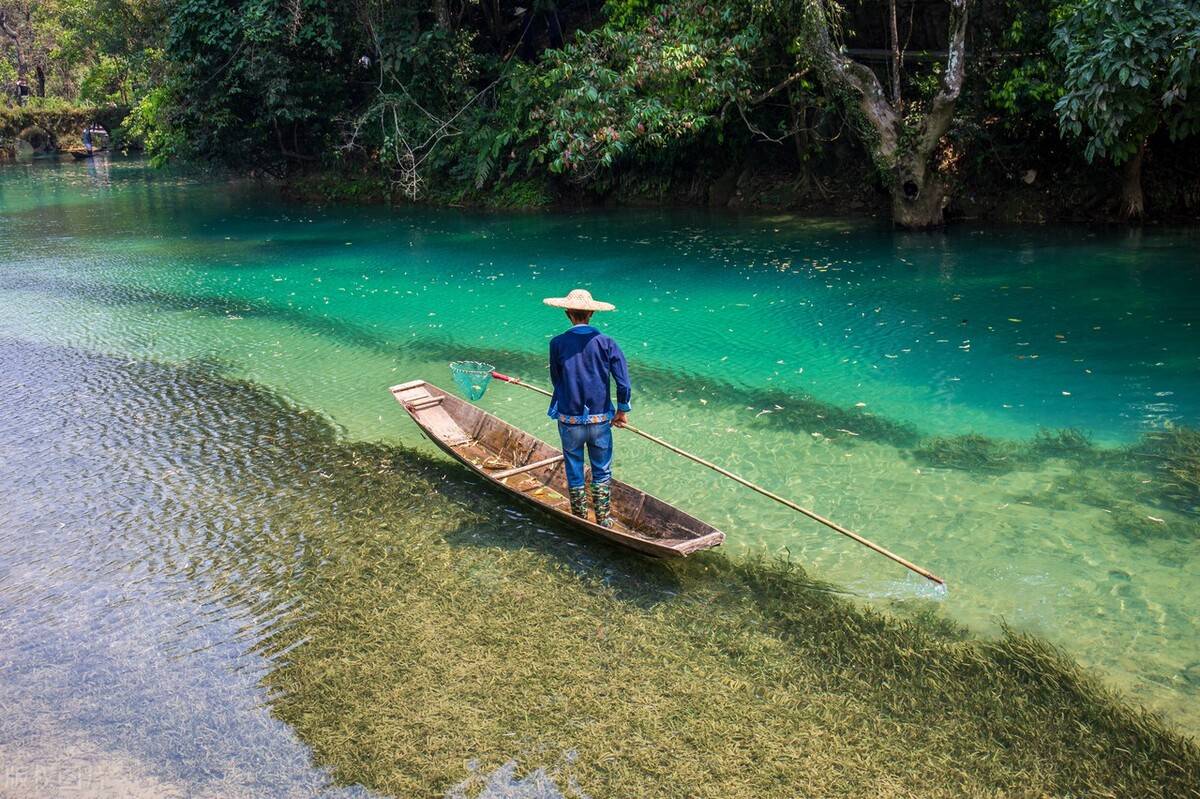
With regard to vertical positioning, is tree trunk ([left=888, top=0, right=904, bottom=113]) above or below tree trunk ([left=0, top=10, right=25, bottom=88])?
below

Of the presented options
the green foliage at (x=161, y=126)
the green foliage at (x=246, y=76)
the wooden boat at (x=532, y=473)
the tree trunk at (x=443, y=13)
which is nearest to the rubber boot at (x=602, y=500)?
the wooden boat at (x=532, y=473)

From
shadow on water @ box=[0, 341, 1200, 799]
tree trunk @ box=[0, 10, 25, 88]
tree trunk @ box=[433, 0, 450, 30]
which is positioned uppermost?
tree trunk @ box=[0, 10, 25, 88]

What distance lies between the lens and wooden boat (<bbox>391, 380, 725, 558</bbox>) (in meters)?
6.46

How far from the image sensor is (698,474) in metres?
8.17

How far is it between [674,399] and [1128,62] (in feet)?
23.6

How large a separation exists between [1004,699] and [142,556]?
19.5 ft

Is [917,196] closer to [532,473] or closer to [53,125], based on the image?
[532,473]

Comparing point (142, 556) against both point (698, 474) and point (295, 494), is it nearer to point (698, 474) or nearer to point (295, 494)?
point (295, 494)

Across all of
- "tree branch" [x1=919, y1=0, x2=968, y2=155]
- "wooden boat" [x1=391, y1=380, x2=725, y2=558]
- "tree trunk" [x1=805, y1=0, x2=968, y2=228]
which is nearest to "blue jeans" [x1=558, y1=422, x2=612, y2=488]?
"wooden boat" [x1=391, y1=380, x2=725, y2=558]

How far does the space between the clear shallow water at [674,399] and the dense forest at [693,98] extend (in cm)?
173

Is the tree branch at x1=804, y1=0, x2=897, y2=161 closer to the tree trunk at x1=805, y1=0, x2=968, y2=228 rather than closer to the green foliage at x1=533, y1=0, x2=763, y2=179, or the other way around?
the tree trunk at x1=805, y1=0, x2=968, y2=228

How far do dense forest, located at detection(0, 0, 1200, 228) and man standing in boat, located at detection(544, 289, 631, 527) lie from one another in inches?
337

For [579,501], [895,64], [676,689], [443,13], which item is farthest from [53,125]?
[676,689]

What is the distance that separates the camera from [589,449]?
6.85 m
